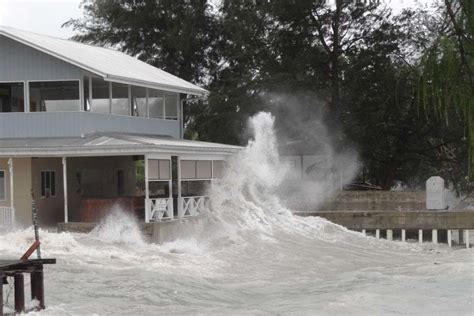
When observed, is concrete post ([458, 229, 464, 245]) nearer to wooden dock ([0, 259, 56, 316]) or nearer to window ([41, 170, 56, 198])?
window ([41, 170, 56, 198])

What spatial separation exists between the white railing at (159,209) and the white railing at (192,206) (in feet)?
4.71

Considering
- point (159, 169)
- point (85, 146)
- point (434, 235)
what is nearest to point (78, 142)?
point (85, 146)

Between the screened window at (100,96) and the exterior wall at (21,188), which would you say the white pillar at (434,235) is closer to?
the screened window at (100,96)

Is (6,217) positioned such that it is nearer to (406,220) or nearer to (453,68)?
(406,220)

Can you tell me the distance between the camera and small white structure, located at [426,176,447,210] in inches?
1340

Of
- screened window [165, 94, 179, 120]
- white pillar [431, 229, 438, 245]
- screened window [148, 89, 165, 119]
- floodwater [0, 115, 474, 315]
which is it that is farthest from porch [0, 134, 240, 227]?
white pillar [431, 229, 438, 245]

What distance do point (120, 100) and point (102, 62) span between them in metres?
2.22

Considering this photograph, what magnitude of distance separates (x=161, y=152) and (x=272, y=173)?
1272 cm

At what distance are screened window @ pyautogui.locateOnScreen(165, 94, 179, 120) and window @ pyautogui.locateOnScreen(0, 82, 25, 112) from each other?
7.68 meters

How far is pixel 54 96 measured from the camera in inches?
1126

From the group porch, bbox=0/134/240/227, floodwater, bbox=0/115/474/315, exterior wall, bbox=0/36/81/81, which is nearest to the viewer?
floodwater, bbox=0/115/474/315

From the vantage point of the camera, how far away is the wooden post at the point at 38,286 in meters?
14.5

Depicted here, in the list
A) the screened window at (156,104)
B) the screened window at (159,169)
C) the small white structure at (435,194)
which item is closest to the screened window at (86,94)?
the screened window at (159,169)

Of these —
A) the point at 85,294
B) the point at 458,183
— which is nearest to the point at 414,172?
the point at 458,183
